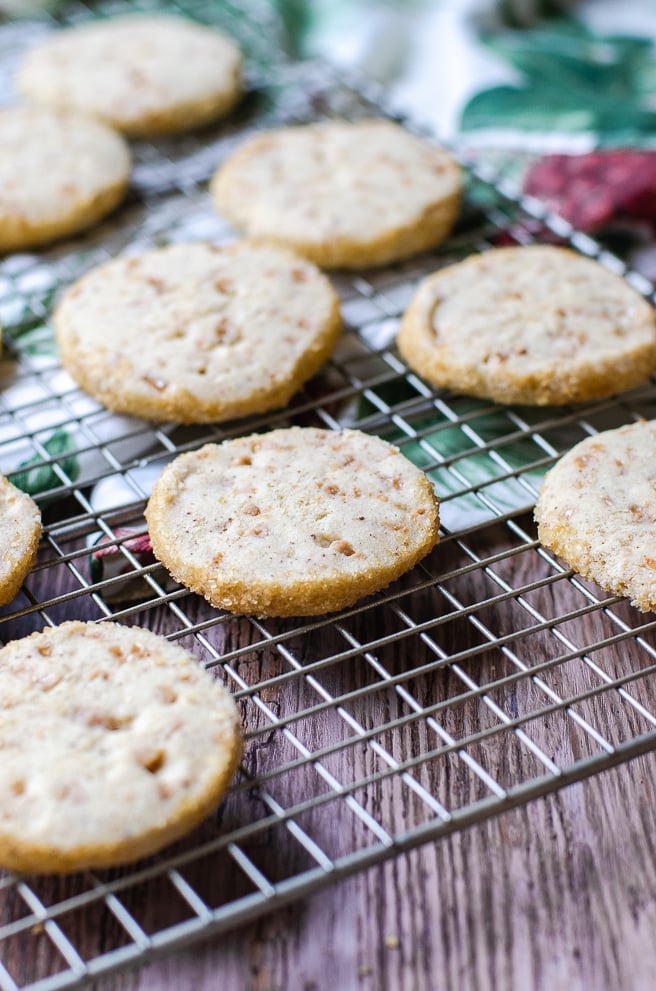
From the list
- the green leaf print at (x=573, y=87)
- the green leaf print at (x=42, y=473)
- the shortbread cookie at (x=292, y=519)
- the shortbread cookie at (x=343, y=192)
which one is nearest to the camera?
the shortbread cookie at (x=292, y=519)

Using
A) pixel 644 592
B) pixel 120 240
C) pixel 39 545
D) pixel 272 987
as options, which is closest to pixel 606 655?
pixel 644 592

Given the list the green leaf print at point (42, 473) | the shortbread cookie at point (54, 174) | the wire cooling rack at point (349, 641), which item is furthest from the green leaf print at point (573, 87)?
the green leaf print at point (42, 473)

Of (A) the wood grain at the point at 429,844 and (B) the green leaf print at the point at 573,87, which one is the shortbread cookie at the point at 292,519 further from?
(B) the green leaf print at the point at 573,87

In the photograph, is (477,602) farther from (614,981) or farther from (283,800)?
(614,981)

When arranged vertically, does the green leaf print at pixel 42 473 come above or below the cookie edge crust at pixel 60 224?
below

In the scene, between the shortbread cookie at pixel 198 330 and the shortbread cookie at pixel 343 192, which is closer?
the shortbread cookie at pixel 198 330

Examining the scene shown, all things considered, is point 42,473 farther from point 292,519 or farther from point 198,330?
point 292,519
